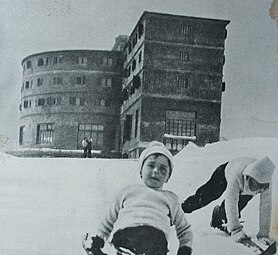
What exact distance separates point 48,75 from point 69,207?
1.41 ft

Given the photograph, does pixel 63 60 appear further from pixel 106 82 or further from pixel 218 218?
pixel 218 218

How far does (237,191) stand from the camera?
7.04 feet

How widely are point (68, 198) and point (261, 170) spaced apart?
66 cm

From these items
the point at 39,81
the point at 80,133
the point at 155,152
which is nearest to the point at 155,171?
the point at 155,152

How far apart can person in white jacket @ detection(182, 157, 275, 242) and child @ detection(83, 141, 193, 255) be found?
0.12 meters

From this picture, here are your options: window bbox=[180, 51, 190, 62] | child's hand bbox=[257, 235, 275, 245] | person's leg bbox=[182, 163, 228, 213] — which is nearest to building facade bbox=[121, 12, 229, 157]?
window bbox=[180, 51, 190, 62]

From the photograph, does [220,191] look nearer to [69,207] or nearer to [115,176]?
[115,176]

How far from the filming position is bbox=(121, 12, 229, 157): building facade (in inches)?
81.6

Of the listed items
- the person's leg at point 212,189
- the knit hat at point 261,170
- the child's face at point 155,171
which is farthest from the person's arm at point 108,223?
the knit hat at point 261,170

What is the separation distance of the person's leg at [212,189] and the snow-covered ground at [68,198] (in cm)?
2

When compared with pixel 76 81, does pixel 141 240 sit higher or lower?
lower

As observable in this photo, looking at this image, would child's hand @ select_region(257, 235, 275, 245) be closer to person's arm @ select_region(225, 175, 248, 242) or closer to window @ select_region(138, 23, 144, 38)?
person's arm @ select_region(225, 175, 248, 242)

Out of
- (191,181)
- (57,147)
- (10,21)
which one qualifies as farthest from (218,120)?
(10,21)

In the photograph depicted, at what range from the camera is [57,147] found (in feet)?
6.81
